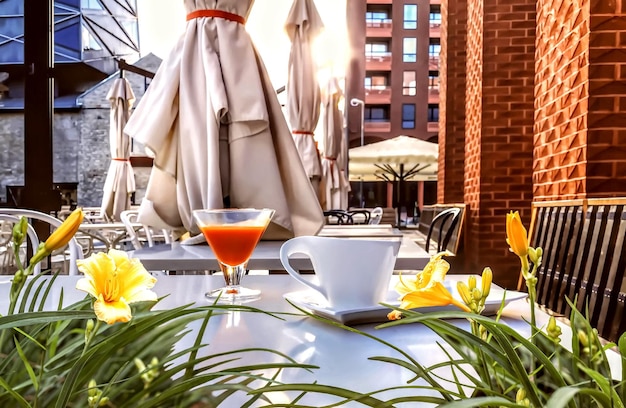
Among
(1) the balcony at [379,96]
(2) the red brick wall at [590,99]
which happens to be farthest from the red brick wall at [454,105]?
(1) the balcony at [379,96]

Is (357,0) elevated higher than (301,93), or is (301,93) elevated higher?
(357,0)

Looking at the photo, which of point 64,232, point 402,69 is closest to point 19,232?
point 64,232

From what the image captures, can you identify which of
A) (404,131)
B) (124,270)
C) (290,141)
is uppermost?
(404,131)

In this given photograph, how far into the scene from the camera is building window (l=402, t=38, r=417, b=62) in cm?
2242

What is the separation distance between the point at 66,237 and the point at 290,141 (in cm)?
151

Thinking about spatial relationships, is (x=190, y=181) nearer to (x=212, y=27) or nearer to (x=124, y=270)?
(x=212, y=27)

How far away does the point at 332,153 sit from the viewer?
5.78m

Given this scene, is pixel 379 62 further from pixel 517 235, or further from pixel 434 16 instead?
pixel 517 235

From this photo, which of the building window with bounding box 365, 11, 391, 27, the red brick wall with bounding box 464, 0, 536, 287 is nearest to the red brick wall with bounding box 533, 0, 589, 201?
the red brick wall with bounding box 464, 0, 536, 287

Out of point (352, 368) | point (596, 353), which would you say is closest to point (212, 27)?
point (352, 368)

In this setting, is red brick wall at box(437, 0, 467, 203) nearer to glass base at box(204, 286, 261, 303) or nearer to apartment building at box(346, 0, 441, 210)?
glass base at box(204, 286, 261, 303)

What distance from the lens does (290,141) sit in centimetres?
183

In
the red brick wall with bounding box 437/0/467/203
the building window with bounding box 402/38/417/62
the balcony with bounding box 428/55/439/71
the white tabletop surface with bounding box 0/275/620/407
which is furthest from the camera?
the balcony with bounding box 428/55/439/71

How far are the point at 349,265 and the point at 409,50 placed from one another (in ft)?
76.3
